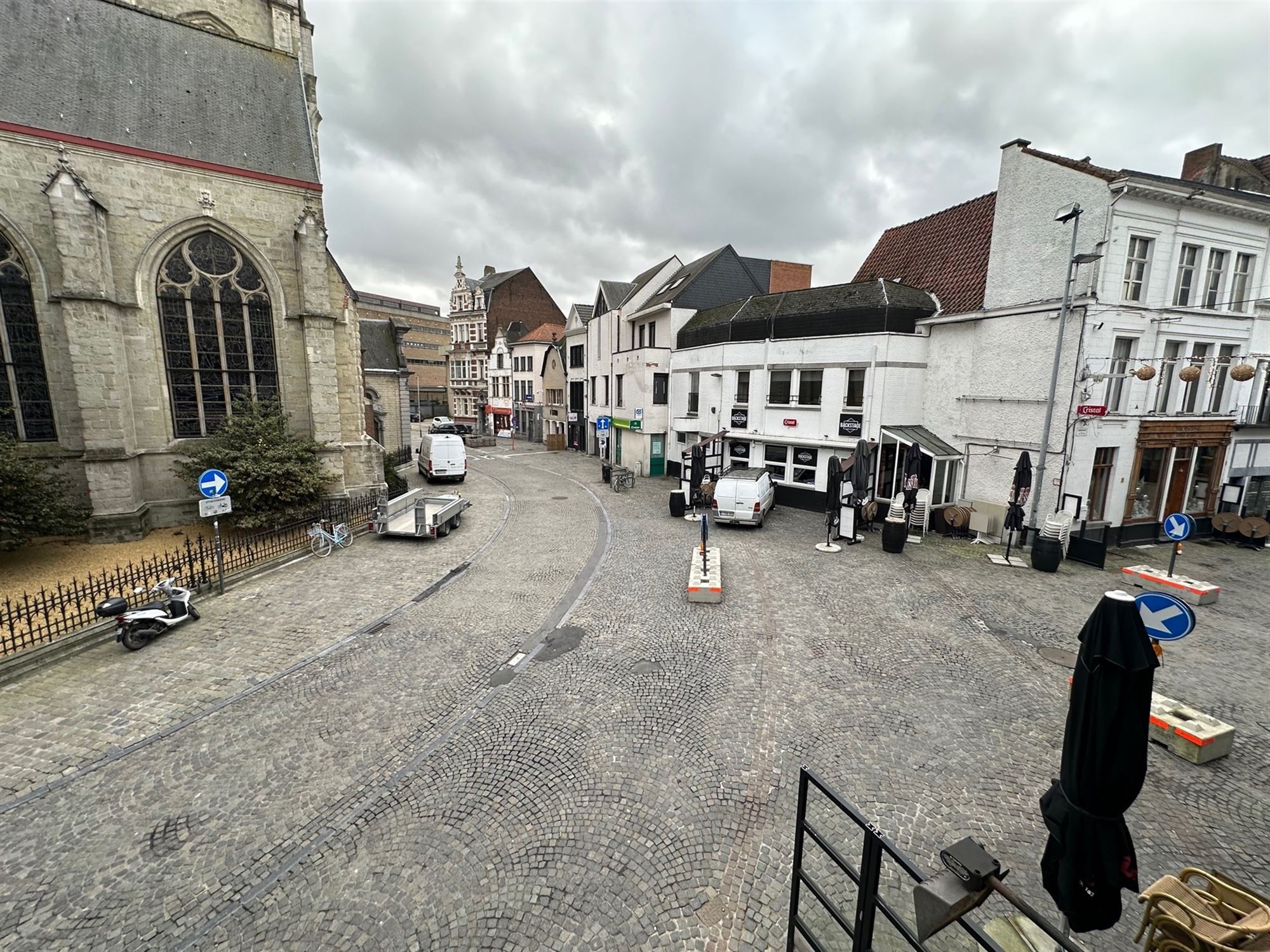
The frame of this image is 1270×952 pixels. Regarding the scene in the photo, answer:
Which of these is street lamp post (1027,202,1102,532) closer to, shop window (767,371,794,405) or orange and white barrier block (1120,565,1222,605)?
orange and white barrier block (1120,565,1222,605)

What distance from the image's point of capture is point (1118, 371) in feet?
51.2

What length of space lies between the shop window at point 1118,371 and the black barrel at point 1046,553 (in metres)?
5.11

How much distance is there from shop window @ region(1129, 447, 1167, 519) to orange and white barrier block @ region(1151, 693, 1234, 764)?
13.1m

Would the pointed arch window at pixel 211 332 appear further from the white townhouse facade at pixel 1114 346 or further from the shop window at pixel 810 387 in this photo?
the white townhouse facade at pixel 1114 346

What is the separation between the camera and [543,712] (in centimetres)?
751

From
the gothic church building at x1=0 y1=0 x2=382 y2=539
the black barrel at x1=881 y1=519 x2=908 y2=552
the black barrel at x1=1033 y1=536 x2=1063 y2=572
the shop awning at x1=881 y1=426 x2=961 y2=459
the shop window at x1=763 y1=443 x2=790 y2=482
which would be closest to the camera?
the black barrel at x1=1033 y1=536 x2=1063 y2=572

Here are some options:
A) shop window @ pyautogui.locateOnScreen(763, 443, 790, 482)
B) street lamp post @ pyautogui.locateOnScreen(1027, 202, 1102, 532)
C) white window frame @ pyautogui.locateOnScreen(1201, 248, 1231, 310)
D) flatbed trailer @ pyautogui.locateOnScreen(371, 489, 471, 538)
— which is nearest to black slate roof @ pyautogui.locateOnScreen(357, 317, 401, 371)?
flatbed trailer @ pyautogui.locateOnScreen(371, 489, 471, 538)

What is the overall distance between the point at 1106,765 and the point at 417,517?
52.7ft

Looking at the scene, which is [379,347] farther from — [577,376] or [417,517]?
[417,517]

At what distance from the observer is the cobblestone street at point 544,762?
183 inches

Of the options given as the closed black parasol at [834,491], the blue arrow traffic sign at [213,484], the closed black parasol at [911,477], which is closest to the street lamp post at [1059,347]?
the closed black parasol at [911,477]

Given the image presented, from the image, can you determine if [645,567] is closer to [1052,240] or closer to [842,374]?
[842,374]

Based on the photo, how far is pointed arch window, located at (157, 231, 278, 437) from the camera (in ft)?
53.1

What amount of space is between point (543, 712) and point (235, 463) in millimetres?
12828
